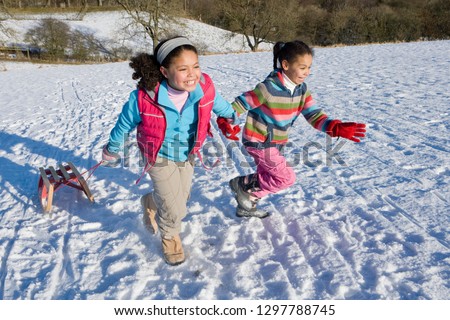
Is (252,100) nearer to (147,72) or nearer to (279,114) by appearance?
(279,114)

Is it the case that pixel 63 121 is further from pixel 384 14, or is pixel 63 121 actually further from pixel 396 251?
pixel 384 14

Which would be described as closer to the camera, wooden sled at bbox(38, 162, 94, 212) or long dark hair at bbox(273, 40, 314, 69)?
long dark hair at bbox(273, 40, 314, 69)

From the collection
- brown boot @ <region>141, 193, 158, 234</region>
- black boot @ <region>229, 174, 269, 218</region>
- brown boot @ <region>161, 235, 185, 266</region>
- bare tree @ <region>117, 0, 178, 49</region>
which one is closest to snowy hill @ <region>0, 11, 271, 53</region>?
bare tree @ <region>117, 0, 178, 49</region>

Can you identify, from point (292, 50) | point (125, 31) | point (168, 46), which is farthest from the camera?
point (125, 31)

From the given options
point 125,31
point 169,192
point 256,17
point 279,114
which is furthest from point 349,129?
point 256,17

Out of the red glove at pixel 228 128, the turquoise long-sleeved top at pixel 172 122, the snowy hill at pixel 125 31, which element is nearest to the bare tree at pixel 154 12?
the snowy hill at pixel 125 31

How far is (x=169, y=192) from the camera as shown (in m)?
2.53

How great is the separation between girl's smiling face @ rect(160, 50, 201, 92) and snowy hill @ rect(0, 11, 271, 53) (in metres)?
24.9

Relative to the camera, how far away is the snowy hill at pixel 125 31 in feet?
91.9

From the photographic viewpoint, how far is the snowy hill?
28.0 m

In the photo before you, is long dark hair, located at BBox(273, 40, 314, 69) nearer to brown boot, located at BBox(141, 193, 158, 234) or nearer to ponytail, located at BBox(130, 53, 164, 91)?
ponytail, located at BBox(130, 53, 164, 91)

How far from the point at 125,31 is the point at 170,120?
26.7 meters

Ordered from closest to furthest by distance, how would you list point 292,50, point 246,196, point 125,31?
point 292,50 < point 246,196 < point 125,31
